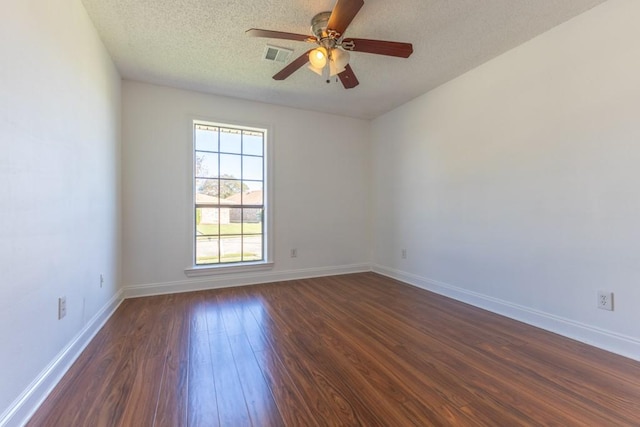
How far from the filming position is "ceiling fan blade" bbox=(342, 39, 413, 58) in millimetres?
1984

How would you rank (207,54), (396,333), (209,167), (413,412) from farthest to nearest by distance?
1. (209,167)
2. (207,54)
3. (396,333)
4. (413,412)

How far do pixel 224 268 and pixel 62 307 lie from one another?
75.8 inches

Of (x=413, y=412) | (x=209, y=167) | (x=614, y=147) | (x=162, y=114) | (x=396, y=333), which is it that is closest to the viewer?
(x=413, y=412)

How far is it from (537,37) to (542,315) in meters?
2.41

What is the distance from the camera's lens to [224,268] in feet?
11.9

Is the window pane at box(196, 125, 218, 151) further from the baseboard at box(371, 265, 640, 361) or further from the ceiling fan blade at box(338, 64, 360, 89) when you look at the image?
the baseboard at box(371, 265, 640, 361)

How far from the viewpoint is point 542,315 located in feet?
7.80

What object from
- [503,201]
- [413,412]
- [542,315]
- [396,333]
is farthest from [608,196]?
[413,412]

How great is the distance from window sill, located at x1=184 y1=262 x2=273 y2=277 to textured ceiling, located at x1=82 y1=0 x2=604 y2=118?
88.9 inches

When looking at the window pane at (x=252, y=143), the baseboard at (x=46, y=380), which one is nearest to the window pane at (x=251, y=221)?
the window pane at (x=252, y=143)

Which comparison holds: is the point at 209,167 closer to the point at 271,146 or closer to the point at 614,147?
the point at 271,146

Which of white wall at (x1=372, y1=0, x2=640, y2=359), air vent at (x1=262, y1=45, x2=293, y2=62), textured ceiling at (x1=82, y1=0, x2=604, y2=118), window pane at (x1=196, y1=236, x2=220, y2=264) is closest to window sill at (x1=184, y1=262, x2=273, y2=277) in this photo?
window pane at (x1=196, y1=236, x2=220, y2=264)

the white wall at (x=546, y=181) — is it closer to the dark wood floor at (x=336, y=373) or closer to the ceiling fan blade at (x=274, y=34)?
the dark wood floor at (x=336, y=373)

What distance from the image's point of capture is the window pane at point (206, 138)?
3.63 metres
